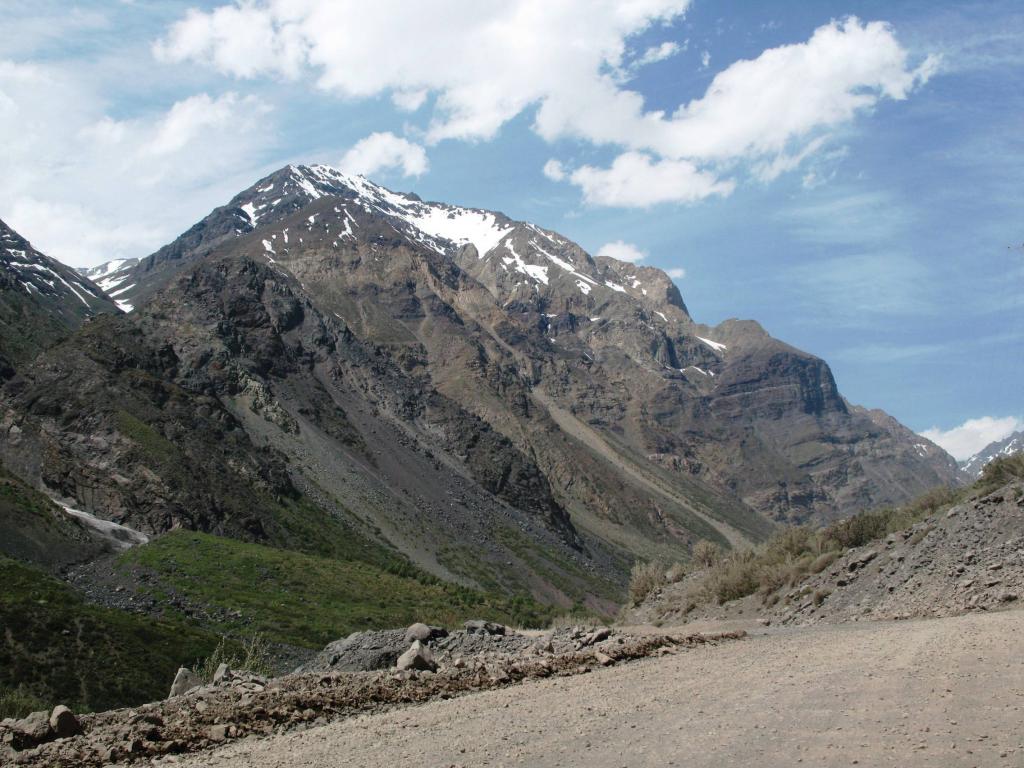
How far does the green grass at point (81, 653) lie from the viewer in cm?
2973

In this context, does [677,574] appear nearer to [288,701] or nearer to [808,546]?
[808,546]

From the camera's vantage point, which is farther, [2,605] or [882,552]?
[2,605]

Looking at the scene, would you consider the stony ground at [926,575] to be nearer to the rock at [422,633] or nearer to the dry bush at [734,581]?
the dry bush at [734,581]

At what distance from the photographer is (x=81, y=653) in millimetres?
31984

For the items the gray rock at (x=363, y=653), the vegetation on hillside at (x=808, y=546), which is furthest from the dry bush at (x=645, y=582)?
the gray rock at (x=363, y=653)

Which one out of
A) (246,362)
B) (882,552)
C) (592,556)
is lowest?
(592,556)

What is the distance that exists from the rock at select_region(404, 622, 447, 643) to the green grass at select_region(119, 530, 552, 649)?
1276 inches

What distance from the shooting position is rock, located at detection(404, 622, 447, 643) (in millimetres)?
22062

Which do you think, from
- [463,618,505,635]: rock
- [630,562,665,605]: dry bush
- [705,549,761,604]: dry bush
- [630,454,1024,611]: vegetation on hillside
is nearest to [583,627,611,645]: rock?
[463,618,505,635]: rock

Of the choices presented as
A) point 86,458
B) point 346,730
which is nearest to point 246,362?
point 86,458

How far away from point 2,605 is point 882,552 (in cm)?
2963

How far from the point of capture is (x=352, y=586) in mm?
69938

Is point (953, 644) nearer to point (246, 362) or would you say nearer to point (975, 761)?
point (975, 761)

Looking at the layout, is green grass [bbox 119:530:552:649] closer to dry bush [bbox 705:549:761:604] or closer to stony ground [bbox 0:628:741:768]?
dry bush [bbox 705:549:761:604]
